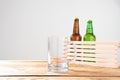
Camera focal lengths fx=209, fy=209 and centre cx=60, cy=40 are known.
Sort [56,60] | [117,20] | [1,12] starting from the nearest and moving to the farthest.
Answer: [56,60] → [1,12] → [117,20]

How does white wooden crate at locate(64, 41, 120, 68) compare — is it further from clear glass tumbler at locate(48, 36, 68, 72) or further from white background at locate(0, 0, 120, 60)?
white background at locate(0, 0, 120, 60)

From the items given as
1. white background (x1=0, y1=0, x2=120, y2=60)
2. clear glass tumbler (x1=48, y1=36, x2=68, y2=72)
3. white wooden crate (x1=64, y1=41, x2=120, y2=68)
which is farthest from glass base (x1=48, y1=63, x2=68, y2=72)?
white background (x1=0, y1=0, x2=120, y2=60)

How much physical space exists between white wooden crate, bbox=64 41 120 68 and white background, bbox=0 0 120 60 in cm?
152

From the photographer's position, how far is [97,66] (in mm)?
820

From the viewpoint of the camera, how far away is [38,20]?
245 cm

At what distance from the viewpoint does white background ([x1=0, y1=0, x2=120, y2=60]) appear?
2.42 meters

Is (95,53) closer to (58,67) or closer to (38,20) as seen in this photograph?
(58,67)

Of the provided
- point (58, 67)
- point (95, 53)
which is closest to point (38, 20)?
point (95, 53)

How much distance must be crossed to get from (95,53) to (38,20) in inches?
66.3

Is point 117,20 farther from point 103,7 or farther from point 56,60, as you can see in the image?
point 56,60

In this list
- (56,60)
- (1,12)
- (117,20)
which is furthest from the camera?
(117,20)

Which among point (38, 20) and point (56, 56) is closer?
point (56, 56)

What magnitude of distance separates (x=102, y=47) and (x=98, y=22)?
69.6 inches

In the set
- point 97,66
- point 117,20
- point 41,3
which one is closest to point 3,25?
point 41,3
